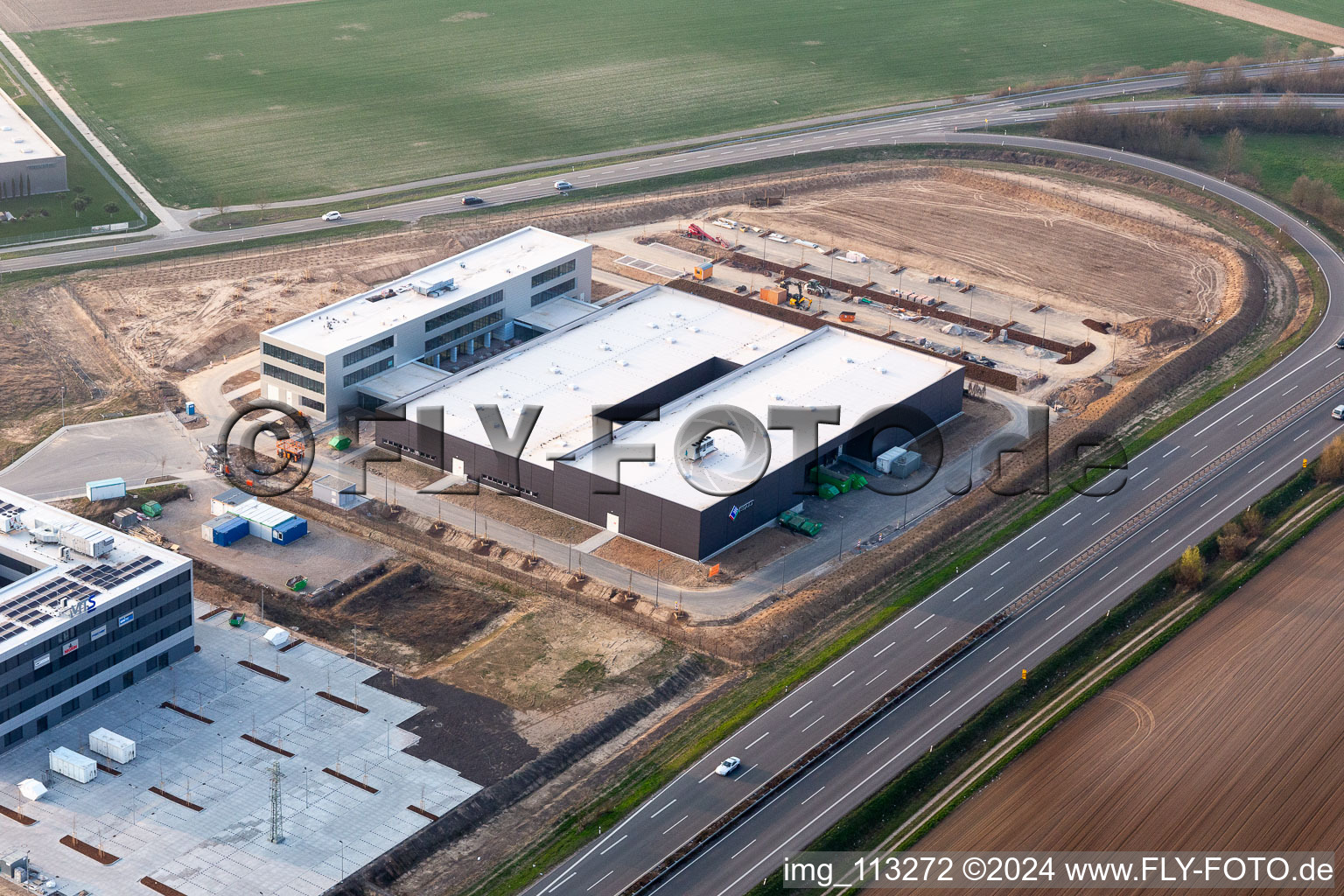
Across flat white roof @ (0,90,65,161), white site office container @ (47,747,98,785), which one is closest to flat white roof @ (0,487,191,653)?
white site office container @ (47,747,98,785)

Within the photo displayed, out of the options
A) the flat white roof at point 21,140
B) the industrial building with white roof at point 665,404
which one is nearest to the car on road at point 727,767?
the industrial building with white roof at point 665,404

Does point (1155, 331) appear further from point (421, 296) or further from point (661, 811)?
point (661, 811)

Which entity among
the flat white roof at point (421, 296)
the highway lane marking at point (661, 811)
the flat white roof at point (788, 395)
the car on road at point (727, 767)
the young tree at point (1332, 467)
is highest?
the flat white roof at point (421, 296)

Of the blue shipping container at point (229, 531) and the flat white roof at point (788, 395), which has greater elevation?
the flat white roof at point (788, 395)

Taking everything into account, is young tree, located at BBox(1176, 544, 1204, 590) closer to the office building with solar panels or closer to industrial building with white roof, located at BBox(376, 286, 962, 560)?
industrial building with white roof, located at BBox(376, 286, 962, 560)

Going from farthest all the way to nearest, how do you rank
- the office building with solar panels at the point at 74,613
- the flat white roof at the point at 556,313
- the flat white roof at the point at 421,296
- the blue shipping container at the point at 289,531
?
the flat white roof at the point at 556,313, the flat white roof at the point at 421,296, the blue shipping container at the point at 289,531, the office building with solar panels at the point at 74,613

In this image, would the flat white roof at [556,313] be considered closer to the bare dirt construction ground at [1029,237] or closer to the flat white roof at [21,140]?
the bare dirt construction ground at [1029,237]

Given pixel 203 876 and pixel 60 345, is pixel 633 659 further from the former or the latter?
pixel 60 345
